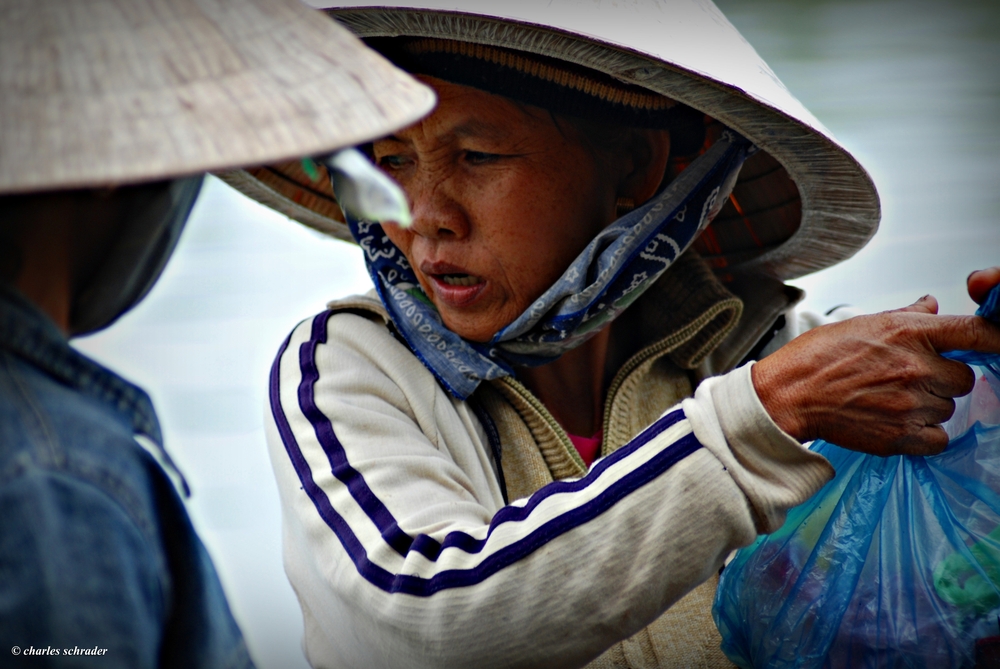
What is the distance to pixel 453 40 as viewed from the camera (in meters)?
1.29

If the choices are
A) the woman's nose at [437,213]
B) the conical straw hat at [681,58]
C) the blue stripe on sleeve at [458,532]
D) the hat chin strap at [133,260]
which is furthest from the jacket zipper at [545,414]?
the hat chin strap at [133,260]

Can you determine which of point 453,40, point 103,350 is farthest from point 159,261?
point 453,40

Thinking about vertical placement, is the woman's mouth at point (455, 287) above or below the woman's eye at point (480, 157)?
below

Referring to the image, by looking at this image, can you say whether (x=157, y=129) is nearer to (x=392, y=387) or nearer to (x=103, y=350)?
(x=103, y=350)

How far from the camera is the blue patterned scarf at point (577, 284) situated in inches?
53.8

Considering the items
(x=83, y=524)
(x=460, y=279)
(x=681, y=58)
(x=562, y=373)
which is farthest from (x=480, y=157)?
(x=83, y=524)

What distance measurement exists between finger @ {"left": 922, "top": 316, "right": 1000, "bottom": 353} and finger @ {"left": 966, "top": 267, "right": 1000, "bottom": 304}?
0.05 meters

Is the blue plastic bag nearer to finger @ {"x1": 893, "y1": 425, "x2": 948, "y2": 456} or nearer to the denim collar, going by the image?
finger @ {"x1": 893, "y1": 425, "x2": 948, "y2": 456}

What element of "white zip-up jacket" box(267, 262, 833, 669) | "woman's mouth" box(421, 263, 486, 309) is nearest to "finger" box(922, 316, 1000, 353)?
"white zip-up jacket" box(267, 262, 833, 669)

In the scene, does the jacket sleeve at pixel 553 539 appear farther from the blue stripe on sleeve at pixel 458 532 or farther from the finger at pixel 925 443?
the finger at pixel 925 443

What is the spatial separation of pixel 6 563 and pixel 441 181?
965 mm

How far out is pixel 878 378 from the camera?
108 centimetres

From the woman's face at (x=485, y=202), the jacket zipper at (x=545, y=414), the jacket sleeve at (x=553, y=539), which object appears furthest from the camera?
the jacket zipper at (x=545, y=414)

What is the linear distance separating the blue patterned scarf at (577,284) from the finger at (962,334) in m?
0.42
